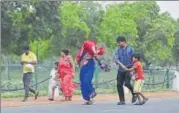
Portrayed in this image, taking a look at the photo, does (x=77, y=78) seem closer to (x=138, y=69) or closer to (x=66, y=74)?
(x=66, y=74)

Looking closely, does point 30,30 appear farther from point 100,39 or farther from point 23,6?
point 100,39

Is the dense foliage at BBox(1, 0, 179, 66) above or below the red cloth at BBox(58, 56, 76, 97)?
above

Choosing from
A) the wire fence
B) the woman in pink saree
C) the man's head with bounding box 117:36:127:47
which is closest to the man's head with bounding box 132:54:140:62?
the man's head with bounding box 117:36:127:47

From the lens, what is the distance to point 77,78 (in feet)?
64.4

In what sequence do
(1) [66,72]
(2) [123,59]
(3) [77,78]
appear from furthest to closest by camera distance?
1. (3) [77,78]
2. (1) [66,72]
3. (2) [123,59]

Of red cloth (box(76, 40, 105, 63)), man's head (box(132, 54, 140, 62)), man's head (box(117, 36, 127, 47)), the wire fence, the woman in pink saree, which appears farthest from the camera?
the wire fence

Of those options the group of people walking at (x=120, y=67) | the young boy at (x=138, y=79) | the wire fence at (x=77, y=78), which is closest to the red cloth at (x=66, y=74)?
the group of people walking at (x=120, y=67)

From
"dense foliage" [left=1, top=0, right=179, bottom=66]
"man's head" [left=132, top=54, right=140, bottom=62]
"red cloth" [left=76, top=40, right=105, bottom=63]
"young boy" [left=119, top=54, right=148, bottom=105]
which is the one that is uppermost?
"dense foliage" [left=1, top=0, right=179, bottom=66]

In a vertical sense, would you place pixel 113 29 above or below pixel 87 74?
above

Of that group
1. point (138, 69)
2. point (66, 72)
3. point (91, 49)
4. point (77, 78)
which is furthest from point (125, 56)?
point (77, 78)

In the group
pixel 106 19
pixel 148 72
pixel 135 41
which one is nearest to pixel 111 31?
pixel 106 19

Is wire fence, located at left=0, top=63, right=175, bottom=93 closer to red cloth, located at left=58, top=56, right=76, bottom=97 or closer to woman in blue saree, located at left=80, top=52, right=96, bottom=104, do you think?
red cloth, located at left=58, top=56, right=76, bottom=97

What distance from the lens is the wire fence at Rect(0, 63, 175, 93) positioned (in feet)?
60.7

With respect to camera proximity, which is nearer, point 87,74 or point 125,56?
point 125,56
